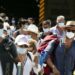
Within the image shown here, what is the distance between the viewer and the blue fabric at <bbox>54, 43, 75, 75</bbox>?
917 centimetres

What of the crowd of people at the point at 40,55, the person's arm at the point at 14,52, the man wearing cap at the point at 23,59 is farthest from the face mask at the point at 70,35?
the person's arm at the point at 14,52

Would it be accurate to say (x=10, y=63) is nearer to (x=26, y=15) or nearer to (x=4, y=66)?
(x=4, y=66)

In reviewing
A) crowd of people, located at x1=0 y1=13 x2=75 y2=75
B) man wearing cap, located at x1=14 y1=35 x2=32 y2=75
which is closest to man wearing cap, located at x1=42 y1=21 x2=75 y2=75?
crowd of people, located at x1=0 y1=13 x2=75 y2=75

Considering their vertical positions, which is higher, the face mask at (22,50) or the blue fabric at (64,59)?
the face mask at (22,50)

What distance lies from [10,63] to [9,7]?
77.8 ft

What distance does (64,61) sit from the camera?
924cm

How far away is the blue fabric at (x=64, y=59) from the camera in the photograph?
9.17 m

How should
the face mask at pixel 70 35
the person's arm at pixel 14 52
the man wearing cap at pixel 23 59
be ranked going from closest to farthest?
the person's arm at pixel 14 52 < the man wearing cap at pixel 23 59 < the face mask at pixel 70 35

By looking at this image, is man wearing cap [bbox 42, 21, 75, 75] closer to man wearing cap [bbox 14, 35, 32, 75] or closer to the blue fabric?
the blue fabric

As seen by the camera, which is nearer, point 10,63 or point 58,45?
point 10,63

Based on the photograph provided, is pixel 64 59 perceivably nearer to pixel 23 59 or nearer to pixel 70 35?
pixel 70 35

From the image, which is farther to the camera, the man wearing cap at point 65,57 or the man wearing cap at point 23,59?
the man wearing cap at point 65,57

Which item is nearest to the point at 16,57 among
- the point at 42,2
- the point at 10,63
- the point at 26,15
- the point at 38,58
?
the point at 10,63

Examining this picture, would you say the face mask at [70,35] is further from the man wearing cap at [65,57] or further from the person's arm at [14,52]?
the person's arm at [14,52]
